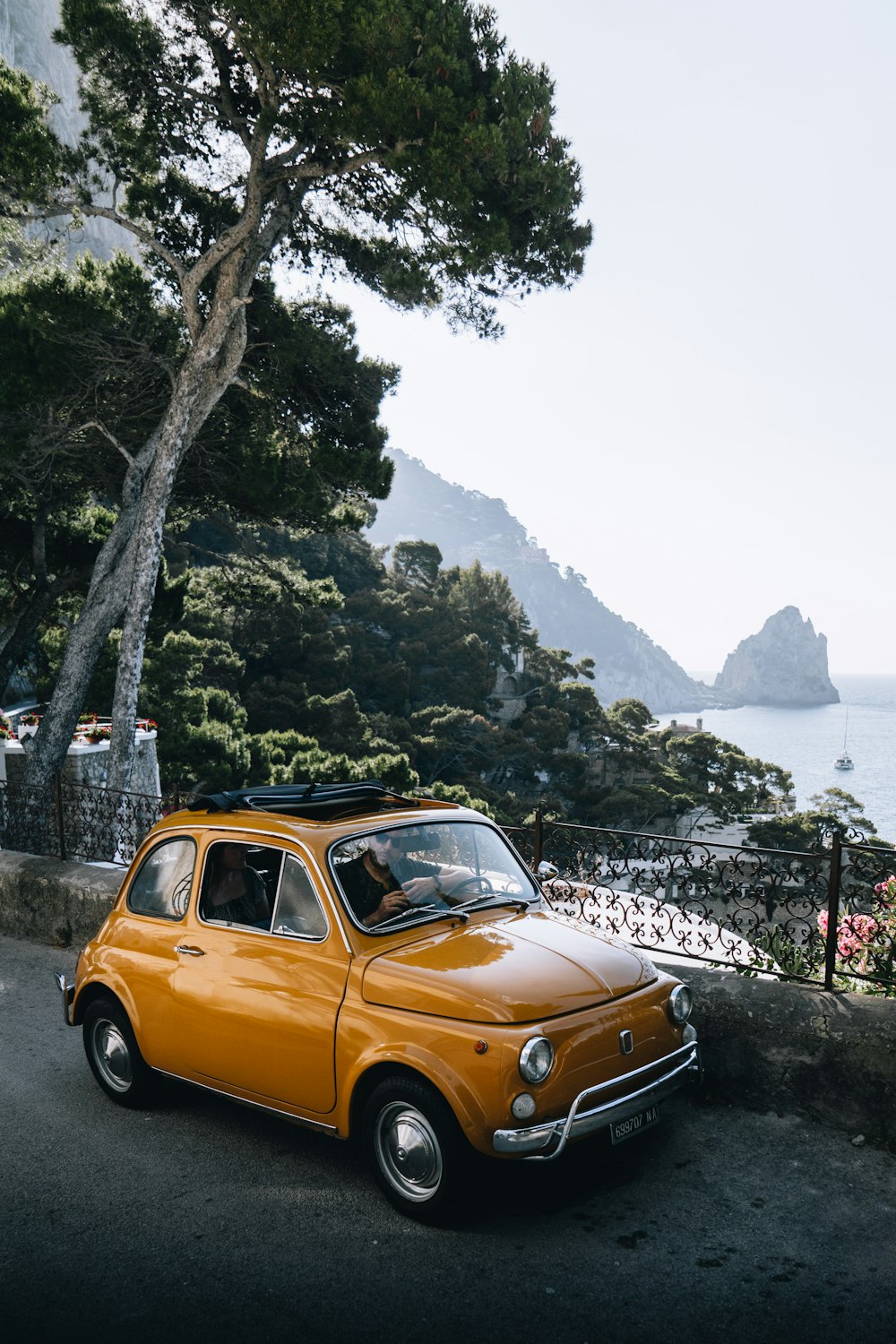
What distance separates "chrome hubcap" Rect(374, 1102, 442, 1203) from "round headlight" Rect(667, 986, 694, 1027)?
1248 millimetres

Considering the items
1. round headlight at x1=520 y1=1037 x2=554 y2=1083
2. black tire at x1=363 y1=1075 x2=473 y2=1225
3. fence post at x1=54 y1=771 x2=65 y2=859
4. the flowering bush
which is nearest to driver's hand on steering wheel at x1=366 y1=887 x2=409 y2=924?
black tire at x1=363 y1=1075 x2=473 y2=1225

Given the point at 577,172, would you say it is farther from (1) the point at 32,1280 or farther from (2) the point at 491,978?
(1) the point at 32,1280

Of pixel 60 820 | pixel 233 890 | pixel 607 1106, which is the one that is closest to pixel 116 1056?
pixel 233 890

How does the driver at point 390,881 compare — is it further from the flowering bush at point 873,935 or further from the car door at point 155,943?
the flowering bush at point 873,935

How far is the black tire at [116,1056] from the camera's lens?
17.7 feet

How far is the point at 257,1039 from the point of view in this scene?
4.65 m

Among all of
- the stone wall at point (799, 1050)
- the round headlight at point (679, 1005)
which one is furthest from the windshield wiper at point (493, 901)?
the stone wall at point (799, 1050)

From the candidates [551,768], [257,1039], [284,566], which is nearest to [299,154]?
[284,566]

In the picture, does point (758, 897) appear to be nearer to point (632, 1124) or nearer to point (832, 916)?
point (832, 916)

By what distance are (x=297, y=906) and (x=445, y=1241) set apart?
5.16 feet

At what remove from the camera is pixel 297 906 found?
15.6 feet

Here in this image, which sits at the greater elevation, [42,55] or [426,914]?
[42,55]

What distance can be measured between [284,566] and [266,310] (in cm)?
580

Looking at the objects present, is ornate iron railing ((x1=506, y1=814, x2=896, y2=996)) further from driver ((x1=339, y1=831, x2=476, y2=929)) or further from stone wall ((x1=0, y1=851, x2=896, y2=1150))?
driver ((x1=339, y1=831, x2=476, y2=929))
